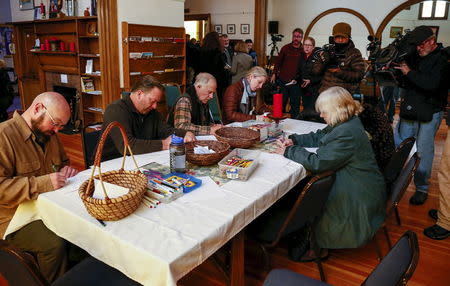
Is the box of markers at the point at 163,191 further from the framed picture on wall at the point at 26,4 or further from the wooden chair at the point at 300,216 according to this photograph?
the framed picture on wall at the point at 26,4

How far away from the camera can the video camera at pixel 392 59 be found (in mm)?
3195

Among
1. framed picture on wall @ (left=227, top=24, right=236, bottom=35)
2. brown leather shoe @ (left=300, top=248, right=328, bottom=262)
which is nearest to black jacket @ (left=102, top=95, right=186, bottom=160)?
brown leather shoe @ (left=300, top=248, right=328, bottom=262)

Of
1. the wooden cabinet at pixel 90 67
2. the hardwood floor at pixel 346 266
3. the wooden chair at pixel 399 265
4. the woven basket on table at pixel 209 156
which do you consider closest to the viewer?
the wooden chair at pixel 399 265

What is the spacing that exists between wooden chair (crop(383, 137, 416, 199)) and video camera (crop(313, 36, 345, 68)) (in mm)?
1932

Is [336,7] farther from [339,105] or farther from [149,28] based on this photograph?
[339,105]

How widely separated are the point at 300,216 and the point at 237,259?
0.37 m

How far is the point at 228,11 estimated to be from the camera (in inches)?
366

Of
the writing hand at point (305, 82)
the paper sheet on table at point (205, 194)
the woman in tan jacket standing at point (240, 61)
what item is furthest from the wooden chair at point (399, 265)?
the woman in tan jacket standing at point (240, 61)

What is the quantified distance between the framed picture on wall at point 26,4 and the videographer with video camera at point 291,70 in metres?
4.41

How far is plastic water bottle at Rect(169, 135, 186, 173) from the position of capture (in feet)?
5.89

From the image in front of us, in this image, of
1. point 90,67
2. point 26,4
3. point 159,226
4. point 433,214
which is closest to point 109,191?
point 159,226

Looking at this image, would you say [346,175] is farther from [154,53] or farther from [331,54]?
[154,53]

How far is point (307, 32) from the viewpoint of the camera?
9.17 metres

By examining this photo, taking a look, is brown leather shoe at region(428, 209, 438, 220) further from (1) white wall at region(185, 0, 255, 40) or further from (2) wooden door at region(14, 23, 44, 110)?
(1) white wall at region(185, 0, 255, 40)
